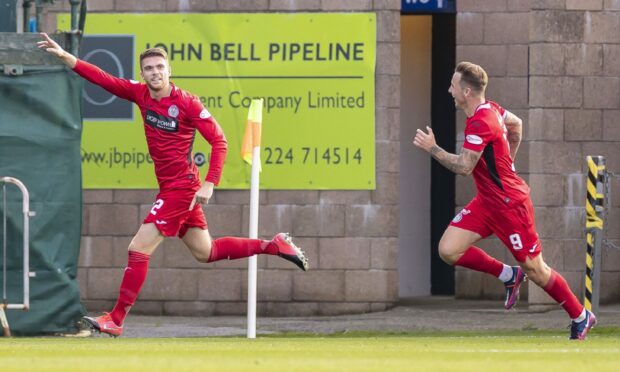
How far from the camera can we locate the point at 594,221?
14.8 m

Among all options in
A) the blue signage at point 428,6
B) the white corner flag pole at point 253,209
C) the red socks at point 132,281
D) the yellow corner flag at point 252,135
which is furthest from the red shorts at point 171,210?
the blue signage at point 428,6

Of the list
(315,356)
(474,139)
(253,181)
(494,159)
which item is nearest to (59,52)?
(253,181)

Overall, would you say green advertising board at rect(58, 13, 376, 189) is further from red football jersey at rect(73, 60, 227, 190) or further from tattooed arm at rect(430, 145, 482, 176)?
tattooed arm at rect(430, 145, 482, 176)

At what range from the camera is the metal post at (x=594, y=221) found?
1476cm

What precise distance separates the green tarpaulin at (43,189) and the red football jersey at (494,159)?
371 cm

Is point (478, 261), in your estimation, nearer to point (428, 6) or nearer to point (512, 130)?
point (512, 130)

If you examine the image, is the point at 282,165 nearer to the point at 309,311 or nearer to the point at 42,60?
the point at 309,311

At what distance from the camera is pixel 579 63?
52.1 feet

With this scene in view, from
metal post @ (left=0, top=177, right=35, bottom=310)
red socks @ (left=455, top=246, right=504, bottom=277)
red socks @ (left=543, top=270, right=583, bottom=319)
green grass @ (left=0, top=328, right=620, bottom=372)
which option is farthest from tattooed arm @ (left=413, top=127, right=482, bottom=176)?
metal post @ (left=0, top=177, right=35, bottom=310)

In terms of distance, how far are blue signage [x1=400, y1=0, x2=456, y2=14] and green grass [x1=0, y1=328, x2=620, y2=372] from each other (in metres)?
6.48

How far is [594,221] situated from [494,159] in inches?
138

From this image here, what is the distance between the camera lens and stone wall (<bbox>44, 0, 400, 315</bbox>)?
16.0 m

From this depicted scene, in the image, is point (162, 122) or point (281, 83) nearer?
point (162, 122)

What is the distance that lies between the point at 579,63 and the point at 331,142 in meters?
2.41
